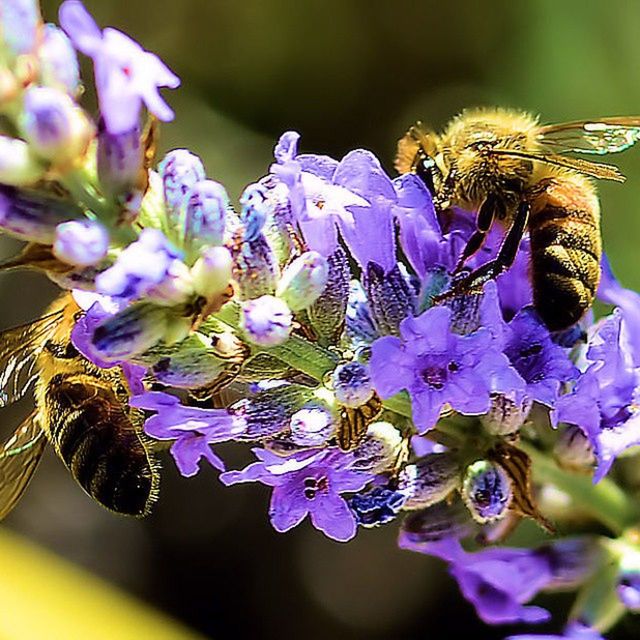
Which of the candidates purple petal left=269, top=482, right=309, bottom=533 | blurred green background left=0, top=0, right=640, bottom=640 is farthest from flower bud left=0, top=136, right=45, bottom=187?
blurred green background left=0, top=0, right=640, bottom=640

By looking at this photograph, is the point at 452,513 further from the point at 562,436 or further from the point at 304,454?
the point at 304,454

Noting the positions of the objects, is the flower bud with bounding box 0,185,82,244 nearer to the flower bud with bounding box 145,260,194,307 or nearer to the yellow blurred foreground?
the flower bud with bounding box 145,260,194,307

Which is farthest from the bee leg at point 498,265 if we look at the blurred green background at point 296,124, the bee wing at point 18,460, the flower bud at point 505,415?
the blurred green background at point 296,124

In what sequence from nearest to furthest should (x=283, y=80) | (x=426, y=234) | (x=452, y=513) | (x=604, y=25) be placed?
(x=426, y=234), (x=452, y=513), (x=604, y=25), (x=283, y=80)

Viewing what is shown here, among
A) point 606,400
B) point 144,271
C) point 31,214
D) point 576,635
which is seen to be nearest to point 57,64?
point 31,214

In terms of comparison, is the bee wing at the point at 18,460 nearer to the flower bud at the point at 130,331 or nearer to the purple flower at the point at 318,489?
the purple flower at the point at 318,489

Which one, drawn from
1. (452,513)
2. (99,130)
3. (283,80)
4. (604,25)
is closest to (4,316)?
(283,80)
